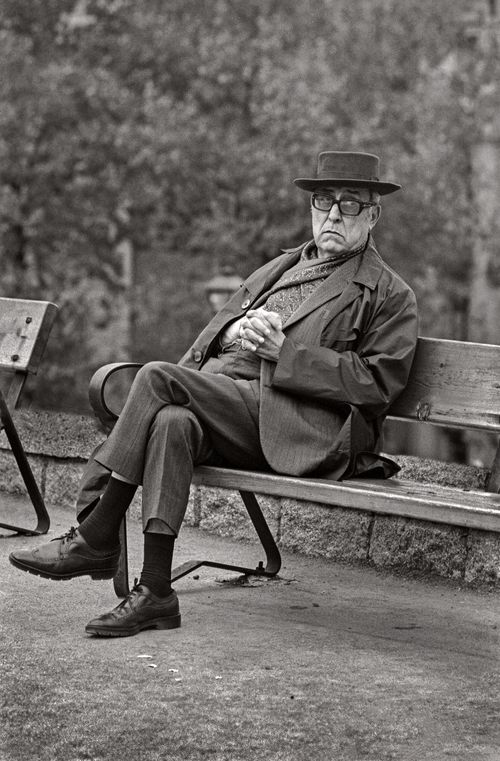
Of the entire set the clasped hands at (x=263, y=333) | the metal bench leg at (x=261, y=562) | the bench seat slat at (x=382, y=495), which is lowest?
the metal bench leg at (x=261, y=562)

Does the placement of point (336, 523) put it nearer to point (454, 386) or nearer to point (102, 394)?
point (454, 386)

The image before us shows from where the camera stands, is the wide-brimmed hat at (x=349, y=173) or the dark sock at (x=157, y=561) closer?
the dark sock at (x=157, y=561)

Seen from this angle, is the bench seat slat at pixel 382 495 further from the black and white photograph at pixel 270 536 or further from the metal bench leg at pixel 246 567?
the metal bench leg at pixel 246 567

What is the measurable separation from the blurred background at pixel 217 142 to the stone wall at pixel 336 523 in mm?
10710

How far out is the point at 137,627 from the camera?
4.70 meters

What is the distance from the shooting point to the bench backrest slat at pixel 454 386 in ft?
16.4

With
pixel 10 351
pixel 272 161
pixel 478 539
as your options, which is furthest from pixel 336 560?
pixel 272 161

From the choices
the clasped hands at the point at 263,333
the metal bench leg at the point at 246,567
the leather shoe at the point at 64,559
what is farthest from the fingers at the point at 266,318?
the leather shoe at the point at 64,559

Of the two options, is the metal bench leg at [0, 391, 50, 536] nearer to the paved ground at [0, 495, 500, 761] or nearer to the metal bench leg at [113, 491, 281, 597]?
the paved ground at [0, 495, 500, 761]

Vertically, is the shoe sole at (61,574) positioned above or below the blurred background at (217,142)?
below

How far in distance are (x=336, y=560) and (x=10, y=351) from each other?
1.66 m

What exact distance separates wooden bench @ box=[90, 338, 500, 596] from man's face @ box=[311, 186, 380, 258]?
0.45 meters

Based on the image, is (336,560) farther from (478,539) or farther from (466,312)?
(466,312)

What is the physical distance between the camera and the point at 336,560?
5.91 metres
